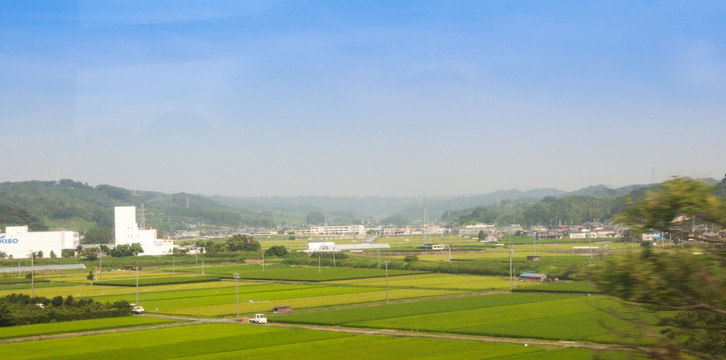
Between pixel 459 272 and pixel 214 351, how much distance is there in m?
30.1

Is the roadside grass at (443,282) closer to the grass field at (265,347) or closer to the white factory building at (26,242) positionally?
the grass field at (265,347)

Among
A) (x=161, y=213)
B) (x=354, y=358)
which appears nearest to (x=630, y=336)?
(x=354, y=358)

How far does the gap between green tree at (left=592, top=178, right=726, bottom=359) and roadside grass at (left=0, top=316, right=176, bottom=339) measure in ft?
69.1

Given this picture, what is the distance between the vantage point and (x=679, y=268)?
6.02 metres

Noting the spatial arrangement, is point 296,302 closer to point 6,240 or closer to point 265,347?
point 265,347

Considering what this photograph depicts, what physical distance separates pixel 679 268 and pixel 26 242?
67.8m

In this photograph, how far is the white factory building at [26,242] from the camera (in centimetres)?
6394

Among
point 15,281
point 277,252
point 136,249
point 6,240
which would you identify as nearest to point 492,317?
point 15,281

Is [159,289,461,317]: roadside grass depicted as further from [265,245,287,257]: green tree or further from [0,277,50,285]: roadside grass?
[265,245,287,257]: green tree

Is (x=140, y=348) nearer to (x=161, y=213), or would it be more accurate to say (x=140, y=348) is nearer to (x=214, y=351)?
(x=214, y=351)

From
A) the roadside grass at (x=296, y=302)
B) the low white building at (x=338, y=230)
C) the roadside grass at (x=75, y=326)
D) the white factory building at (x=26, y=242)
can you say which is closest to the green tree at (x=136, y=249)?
the white factory building at (x=26, y=242)

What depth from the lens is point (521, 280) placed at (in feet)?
132

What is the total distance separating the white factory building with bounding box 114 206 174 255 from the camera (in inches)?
2783

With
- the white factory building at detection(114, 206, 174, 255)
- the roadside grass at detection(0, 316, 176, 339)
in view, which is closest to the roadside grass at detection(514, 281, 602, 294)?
the roadside grass at detection(0, 316, 176, 339)
